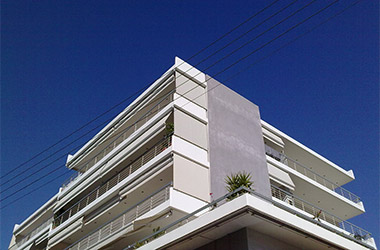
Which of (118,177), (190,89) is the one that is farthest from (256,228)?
(118,177)

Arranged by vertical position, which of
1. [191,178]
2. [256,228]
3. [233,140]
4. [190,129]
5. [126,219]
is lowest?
[256,228]

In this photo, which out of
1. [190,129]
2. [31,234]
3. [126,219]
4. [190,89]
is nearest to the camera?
[190,129]

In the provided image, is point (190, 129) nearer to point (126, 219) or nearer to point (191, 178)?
point (191, 178)

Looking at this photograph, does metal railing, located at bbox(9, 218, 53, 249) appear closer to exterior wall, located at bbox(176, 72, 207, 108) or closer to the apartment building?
the apartment building

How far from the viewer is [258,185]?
2292 cm

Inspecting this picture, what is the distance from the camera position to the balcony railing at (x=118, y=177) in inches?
902

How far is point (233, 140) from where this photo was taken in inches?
927

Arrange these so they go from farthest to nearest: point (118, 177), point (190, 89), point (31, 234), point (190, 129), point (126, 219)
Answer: point (31, 234), point (118, 177), point (190, 89), point (126, 219), point (190, 129)

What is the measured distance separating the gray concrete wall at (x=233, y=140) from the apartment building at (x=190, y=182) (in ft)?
0.24

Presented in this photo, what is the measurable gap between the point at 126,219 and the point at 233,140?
7939mm

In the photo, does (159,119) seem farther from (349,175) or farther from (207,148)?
(349,175)

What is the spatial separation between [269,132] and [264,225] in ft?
56.3

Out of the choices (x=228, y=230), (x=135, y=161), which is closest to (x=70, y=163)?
(x=135, y=161)

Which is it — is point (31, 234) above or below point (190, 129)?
above
